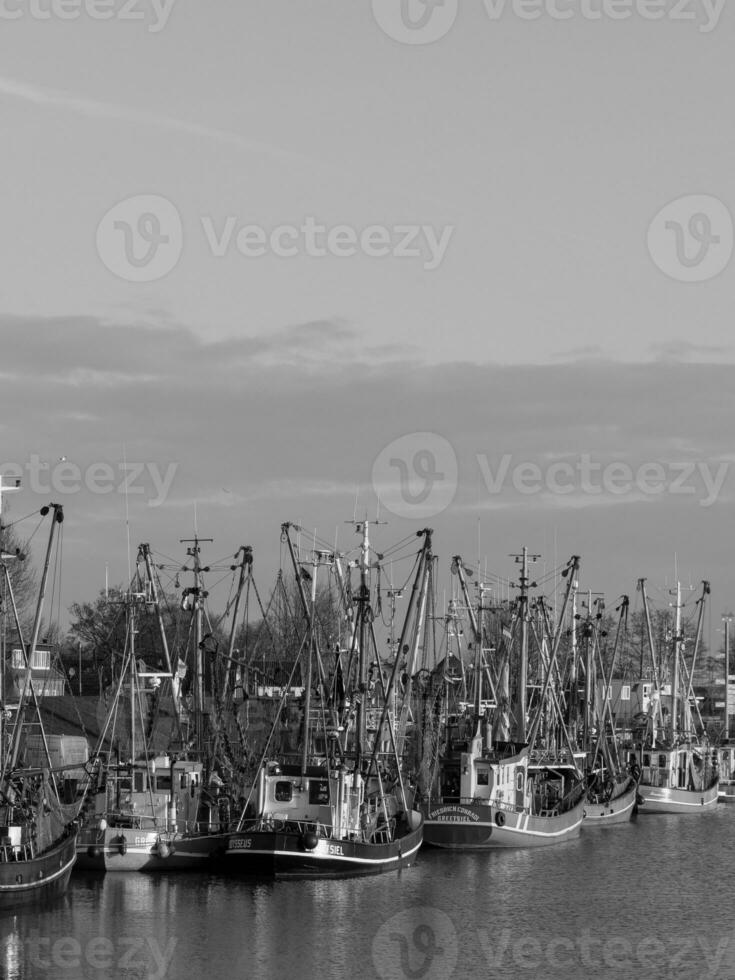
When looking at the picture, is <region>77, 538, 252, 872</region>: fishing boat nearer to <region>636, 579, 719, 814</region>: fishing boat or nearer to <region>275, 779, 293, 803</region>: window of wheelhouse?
<region>275, 779, 293, 803</region>: window of wheelhouse

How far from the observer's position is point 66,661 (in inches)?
6265

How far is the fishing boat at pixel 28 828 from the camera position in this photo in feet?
206

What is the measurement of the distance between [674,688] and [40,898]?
2958 inches

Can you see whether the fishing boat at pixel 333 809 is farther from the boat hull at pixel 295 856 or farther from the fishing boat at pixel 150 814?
the fishing boat at pixel 150 814

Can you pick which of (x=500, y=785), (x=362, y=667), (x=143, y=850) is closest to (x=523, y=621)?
(x=500, y=785)

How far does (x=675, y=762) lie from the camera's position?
126m

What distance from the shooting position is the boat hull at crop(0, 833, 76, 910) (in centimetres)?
6231

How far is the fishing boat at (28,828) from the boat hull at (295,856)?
733cm

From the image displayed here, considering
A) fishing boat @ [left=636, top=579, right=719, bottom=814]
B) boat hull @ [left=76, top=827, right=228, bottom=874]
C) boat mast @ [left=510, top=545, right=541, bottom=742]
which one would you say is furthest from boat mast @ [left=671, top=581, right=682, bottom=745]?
boat hull @ [left=76, top=827, right=228, bottom=874]

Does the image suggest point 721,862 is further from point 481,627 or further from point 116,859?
point 116,859

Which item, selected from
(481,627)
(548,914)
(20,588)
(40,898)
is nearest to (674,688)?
(481,627)

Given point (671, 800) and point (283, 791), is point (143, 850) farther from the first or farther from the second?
point (671, 800)

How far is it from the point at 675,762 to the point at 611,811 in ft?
59.5

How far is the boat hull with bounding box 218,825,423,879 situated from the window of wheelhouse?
198 cm
